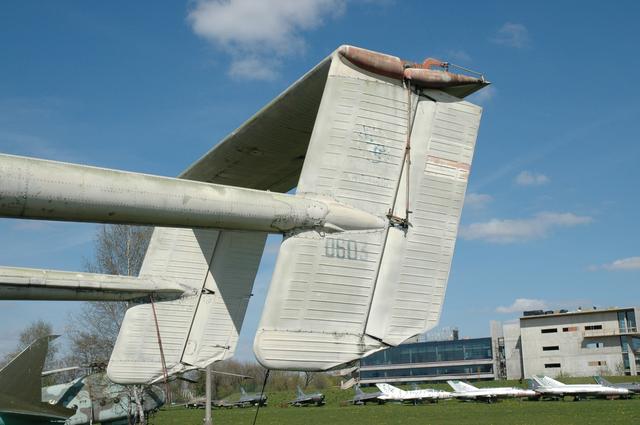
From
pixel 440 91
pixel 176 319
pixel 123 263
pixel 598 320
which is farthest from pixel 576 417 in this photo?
pixel 598 320

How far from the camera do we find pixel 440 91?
22.9ft

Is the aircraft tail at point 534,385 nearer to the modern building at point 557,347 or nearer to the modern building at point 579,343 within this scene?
the modern building at point 557,347

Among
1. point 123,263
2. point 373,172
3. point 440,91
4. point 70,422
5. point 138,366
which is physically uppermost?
point 123,263

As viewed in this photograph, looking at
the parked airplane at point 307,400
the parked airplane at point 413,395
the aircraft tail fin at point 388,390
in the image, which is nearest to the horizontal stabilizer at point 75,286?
the parked airplane at point 413,395

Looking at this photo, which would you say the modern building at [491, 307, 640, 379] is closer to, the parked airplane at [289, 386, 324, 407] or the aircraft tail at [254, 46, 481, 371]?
the parked airplane at [289, 386, 324, 407]

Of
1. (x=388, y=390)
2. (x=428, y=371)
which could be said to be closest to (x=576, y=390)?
(x=388, y=390)

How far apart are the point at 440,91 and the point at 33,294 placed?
6487 mm

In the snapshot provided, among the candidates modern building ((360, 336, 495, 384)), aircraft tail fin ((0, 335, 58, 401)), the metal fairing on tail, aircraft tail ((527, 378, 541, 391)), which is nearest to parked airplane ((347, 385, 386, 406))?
aircraft tail ((527, 378, 541, 391))

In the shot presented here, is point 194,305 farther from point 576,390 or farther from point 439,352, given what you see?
point 439,352

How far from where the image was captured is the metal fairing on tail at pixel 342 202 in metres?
5.11

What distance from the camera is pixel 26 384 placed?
47.6 feet

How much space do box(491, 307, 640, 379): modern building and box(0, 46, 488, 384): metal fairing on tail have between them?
271ft

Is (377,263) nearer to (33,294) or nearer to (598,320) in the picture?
(33,294)

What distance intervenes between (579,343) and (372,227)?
85.1 m
